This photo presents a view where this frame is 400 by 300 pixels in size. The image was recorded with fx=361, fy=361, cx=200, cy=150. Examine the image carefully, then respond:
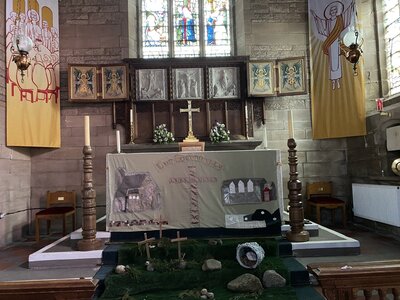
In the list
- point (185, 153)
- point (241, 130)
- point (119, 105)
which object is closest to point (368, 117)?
point (241, 130)

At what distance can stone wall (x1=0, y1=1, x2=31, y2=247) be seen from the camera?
5.21 metres

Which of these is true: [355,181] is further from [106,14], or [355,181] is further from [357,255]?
[106,14]

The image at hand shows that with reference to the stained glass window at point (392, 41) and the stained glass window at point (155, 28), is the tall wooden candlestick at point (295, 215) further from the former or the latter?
the stained glass window at point (155, 28)

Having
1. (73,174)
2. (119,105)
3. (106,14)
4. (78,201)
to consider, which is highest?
(106,14)

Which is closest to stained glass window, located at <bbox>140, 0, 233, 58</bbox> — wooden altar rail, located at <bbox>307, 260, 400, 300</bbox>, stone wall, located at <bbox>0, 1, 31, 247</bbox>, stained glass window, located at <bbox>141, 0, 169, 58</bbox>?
stained glass window, located at <bbox>141, 0, 169, 58</bbox>

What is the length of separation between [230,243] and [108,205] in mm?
1394

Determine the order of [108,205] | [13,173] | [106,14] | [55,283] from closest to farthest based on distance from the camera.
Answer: [55,283] → [108,205] → [13,173] → [106,14]

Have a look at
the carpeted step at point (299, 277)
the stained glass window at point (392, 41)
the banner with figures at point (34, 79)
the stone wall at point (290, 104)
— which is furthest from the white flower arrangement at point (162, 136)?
the stained glass window at point (392, 41)

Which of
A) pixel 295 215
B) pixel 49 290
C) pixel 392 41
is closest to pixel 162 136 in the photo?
pixel 295 215

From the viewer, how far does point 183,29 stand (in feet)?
23.0

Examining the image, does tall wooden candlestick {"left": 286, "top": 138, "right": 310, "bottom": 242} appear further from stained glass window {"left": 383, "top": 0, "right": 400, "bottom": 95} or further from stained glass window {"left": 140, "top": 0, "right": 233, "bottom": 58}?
stained glass window {"left": 140, "top": 0, "right": 233, "bottom": 58}

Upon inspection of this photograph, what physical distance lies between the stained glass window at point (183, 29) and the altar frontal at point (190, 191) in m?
3.51

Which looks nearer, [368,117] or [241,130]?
[368,117]

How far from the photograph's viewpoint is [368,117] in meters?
5.67
